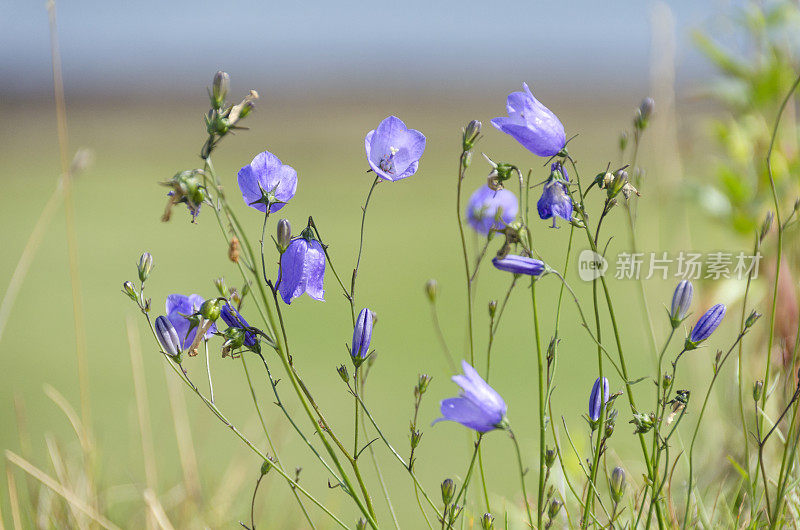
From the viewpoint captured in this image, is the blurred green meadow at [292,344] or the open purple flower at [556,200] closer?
the open purple flower at [556,200]

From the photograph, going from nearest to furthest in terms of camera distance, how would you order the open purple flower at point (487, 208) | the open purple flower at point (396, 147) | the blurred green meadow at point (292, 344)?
1. the open purple flower at point (396, 147)
2. the open purple flower at point (487, 208)
3. the blurred green meadow at point (292, 344)

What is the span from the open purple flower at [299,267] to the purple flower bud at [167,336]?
0.07 meters

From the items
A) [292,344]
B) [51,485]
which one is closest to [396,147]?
[51,485]

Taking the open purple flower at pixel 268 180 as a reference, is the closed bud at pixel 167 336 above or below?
below

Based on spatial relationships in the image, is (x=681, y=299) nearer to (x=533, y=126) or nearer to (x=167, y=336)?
(x=533, y=126)

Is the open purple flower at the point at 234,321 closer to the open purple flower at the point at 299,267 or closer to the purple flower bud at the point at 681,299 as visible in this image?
the open purple flower at the point at 299,267

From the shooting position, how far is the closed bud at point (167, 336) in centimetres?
41

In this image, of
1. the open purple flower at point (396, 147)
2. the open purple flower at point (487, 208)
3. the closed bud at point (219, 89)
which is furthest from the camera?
the open purple flower at point (487, 208)

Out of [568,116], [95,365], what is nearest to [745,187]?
[95,365]

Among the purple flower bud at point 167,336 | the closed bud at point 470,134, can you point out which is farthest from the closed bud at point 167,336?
the closed bud at point 470,134

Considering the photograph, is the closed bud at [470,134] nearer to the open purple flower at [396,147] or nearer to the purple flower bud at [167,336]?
the open purple flower at [396,147]

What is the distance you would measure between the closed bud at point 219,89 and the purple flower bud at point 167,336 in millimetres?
129

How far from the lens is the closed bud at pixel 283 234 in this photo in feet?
1.31

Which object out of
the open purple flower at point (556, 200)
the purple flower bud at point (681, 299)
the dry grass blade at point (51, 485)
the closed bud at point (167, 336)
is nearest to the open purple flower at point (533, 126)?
the open purple flower at point (556, 200)
